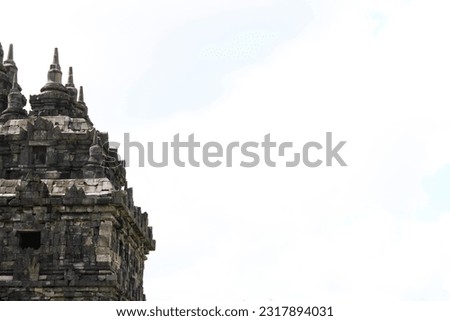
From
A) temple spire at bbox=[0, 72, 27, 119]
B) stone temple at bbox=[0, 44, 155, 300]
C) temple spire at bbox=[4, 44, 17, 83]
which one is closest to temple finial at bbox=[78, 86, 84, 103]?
stone temple at bbox=[0, 44, 155, 300]

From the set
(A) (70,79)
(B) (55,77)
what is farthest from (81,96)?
(B) (55,77)

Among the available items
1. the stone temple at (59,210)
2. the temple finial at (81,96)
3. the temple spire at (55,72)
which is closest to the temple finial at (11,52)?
the temple finial at (81,96)

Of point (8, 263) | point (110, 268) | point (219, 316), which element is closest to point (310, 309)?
point (219, 316)

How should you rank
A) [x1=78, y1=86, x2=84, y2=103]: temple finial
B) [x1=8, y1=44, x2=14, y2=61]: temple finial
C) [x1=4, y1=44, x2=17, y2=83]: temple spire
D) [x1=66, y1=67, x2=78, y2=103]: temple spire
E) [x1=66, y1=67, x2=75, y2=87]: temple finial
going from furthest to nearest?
[x1=8, y1=44, x2=14, y2=61]: temple finial < [x1=4, y1=44, x2=17, y2=83]: temple spire < [x1=66, y1=67, x2=75, y2=87]: temple finial < [x1=78, y1=86, x2=84, y2=103]: temple finial < [x1=66, y1=67, x2=78, y2=103]: temple spire

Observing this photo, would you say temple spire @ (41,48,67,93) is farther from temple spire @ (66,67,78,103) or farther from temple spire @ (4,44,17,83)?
temple spire @ (4,44,17,83)

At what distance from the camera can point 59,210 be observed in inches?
1208

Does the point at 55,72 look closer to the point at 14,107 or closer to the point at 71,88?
the point at 71,88

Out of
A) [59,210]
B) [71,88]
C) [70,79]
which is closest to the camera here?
[59,210]

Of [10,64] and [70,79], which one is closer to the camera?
[70,79]

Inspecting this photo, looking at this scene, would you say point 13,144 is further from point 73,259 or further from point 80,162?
point 73,259

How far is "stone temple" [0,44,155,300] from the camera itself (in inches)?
1187

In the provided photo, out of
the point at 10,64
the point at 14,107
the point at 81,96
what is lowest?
the point at 14,107

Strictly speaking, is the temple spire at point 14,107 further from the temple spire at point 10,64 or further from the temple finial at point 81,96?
the temple spire at point 10,64

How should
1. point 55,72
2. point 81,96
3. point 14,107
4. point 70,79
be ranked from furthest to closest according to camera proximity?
point 70,79 < point 81,96 < point 55,72 < point 14,107
